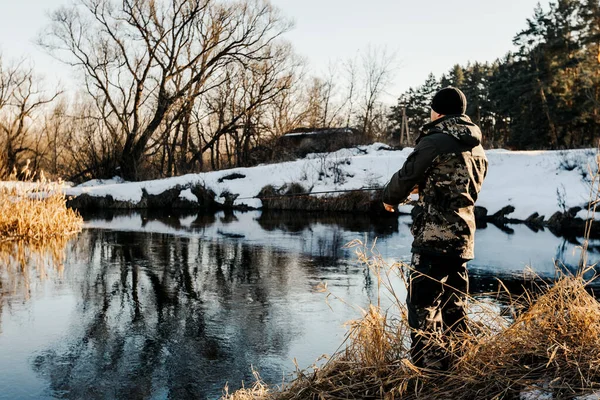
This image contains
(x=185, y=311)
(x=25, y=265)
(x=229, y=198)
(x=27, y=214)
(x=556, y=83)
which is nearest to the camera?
(x=185, y=311)

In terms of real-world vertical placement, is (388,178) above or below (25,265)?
above

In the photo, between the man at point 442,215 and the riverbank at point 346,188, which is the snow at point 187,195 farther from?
the man at point 442,215

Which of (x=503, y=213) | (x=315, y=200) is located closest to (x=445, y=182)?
(x=503, y=213)

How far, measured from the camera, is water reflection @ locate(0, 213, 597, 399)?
14.7 feet

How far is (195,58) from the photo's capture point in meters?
29.0

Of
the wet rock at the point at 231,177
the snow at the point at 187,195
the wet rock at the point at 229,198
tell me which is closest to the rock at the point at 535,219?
the wet rock at the point at 229,198

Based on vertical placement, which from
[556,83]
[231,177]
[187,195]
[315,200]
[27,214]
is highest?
[556,83]

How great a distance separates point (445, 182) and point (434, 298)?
2.28 feet

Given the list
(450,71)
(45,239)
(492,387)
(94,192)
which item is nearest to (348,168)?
(94,192)

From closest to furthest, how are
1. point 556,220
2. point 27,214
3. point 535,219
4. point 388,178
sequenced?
1. point 27,214
2. point 556,220
3. point 535,219
4. point 388,178

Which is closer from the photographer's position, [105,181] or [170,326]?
[170,326]

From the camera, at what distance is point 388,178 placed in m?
20.5

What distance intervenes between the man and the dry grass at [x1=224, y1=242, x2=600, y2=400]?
Answer: 0.51ft

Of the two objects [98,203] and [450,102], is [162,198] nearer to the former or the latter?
[98,203]
